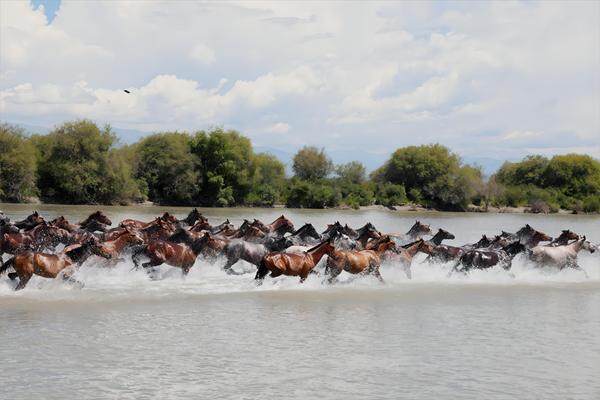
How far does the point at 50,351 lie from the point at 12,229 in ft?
24.9

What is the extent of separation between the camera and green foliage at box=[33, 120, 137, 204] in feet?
183

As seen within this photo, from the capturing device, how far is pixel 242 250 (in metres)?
15.7

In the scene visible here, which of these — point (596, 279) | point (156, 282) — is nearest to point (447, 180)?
point (596, 279)

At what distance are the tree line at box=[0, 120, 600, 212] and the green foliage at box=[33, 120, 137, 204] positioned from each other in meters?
0.07

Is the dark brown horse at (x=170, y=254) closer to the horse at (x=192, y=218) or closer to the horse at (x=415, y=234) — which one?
the horse at (x=192, y=218)

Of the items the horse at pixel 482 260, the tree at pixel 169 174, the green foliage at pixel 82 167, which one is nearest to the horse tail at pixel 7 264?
the horse at pixel 482 260

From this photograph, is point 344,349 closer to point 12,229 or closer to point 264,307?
point 264,307

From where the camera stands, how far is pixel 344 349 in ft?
31.1

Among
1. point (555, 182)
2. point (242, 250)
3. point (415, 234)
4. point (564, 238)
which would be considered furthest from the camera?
point (555, 182)

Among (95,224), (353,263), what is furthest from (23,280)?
(95,224)

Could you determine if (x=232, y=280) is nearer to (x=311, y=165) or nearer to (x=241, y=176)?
(x=241, y=176)

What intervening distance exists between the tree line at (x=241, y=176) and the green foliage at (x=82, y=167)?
2.9 inches

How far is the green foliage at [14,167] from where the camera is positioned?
51812 millimetres

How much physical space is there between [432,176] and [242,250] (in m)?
61.4
